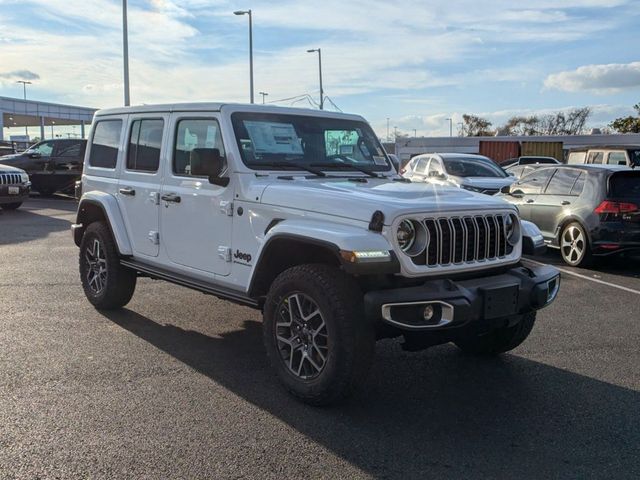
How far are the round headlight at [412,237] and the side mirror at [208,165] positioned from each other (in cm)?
150

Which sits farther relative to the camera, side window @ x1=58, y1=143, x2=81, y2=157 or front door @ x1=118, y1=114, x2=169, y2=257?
side window @ x1=58, y1=143, x2=81, y2=157

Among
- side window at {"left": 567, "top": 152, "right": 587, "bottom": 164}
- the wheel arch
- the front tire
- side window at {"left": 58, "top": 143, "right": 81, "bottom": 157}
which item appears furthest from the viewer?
side window at {"left": 58, "top": 143, "right": 81, "bottom": 157}

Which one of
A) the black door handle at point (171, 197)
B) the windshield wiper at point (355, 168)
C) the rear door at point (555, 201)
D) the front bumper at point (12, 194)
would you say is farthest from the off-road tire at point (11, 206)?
the windshield wiper at point (355, 168)

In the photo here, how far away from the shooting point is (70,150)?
19547mm

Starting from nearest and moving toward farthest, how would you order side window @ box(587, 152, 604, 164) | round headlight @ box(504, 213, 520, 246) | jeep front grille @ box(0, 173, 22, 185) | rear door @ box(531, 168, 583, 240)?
round headlight @ box(504, 213, 520, 246) < rear door @ box(531, 168, 583, 240) < jeep front grille @ box(0, 173, 22, 185) < side window @ box(587, 152, 604, 164)

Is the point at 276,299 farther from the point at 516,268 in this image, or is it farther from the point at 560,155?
the point at 560,155

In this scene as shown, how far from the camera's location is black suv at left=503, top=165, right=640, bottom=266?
28.1 feet

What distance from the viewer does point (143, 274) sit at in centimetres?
593

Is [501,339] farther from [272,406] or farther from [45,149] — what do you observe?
[45,149]

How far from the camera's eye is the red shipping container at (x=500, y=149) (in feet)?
124

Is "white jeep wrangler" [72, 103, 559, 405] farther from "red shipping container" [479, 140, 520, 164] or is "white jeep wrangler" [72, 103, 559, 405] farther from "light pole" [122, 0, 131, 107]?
"red shipping container" [479, 140, 520, 164]

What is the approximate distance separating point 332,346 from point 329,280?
1.31ft

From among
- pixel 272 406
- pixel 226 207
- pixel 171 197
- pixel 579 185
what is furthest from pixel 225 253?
pixel 579 185

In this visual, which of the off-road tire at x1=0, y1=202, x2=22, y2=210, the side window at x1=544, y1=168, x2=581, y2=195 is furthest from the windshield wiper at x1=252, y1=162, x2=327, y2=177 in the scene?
the off-road tire at x1=0, y1=202, x2=22, y2=210
